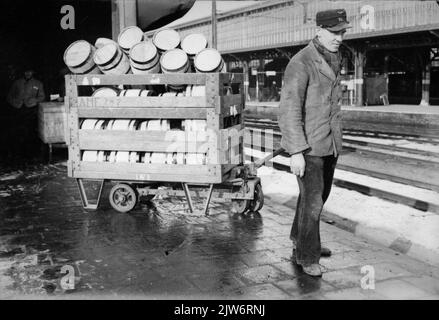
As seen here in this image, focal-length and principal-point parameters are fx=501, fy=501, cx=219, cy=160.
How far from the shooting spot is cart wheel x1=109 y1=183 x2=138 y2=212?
6137 millimetres

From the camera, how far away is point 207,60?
5.62 m

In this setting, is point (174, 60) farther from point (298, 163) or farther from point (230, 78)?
point (298, 163)

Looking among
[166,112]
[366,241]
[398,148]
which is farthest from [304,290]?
[398,148]

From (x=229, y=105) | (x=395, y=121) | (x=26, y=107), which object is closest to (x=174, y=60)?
(x=229, y=105)

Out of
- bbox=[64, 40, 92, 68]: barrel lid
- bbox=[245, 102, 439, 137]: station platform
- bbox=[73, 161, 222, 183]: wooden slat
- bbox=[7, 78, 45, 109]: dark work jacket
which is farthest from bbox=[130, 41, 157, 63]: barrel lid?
bbox=[245, 102, 439, 137]: station platform

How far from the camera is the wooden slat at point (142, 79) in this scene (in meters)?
5.52

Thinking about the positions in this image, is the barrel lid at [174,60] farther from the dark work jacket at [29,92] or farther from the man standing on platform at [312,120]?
the dark work jacket at [29,92]

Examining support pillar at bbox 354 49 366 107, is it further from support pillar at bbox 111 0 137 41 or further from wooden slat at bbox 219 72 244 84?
wooden slat at bbox 219 72 244 84

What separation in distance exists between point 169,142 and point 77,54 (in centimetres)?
159

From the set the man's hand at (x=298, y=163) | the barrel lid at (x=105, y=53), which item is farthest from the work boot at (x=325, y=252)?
the barrel lid at (x=105, y=53)
